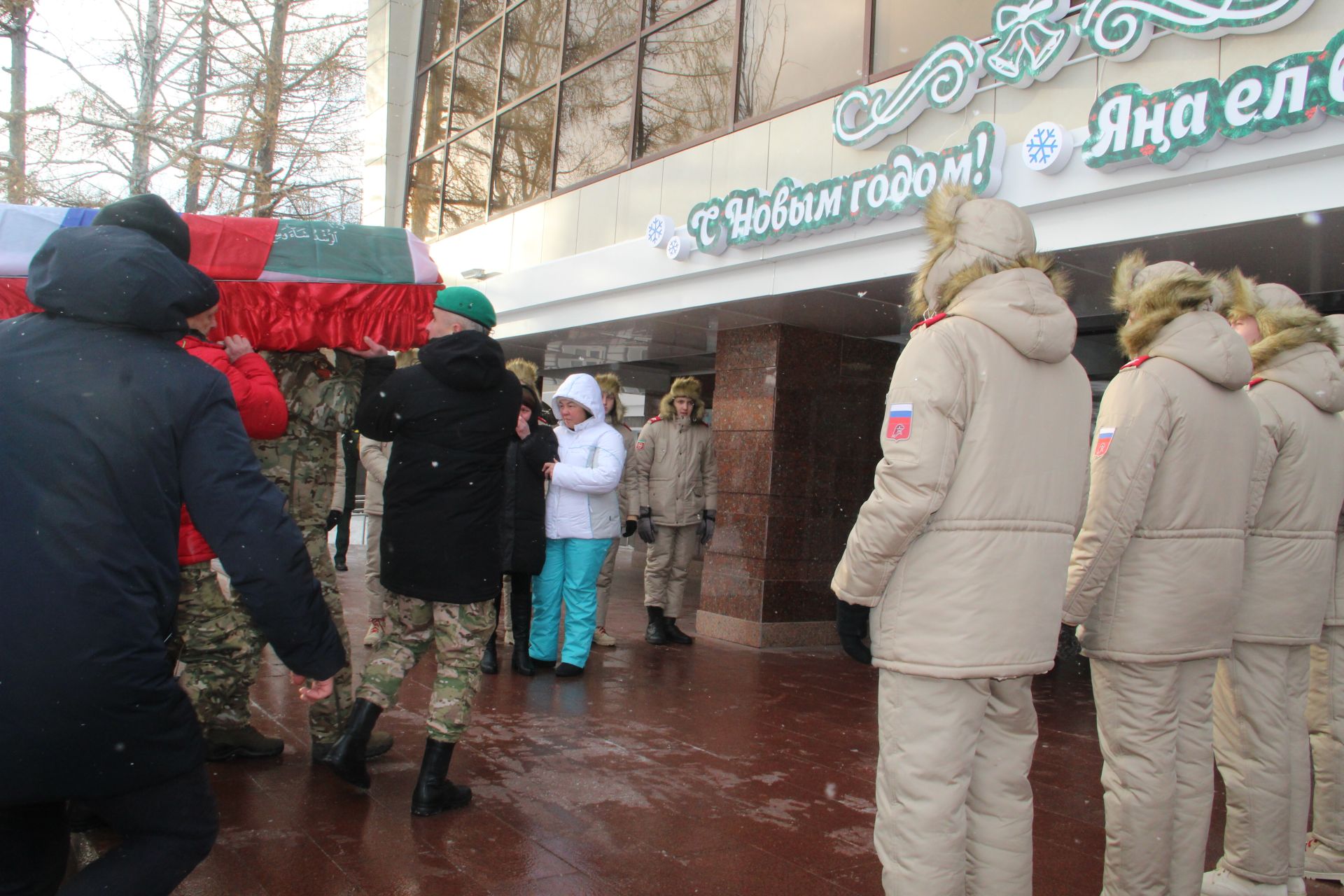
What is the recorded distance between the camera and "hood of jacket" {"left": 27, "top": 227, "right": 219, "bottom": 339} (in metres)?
1.99

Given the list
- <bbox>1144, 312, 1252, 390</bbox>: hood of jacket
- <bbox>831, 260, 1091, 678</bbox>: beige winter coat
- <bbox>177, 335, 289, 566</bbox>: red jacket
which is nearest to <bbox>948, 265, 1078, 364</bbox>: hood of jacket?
<bbox>831, 260, 1091, 678</bbox>: beige winter coat

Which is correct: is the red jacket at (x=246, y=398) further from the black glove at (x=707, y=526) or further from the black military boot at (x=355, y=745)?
the black glove at (x=707, y=526)

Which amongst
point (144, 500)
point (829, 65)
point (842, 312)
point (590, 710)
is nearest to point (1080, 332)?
point (842, 312)

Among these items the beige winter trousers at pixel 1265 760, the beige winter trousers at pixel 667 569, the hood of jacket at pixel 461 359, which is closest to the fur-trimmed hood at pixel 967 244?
the beige winter trousers at pixel 1265 760

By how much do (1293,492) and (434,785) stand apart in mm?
3172

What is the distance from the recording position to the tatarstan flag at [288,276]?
163 inches

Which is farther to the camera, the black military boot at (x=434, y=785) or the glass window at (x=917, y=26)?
the glass window at (x=917, y=26)

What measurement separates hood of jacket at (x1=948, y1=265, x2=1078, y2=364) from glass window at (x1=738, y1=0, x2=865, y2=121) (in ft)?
16.7

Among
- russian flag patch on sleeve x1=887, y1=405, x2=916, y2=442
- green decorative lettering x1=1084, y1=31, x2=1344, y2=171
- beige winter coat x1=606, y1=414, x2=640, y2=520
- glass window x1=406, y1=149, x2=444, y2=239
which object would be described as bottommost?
beige winter coat x1=606, y1=414, x2=640, y2=520

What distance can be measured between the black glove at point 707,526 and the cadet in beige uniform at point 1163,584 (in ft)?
18.1

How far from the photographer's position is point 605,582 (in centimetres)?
765

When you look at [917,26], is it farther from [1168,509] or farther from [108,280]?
[108,280]

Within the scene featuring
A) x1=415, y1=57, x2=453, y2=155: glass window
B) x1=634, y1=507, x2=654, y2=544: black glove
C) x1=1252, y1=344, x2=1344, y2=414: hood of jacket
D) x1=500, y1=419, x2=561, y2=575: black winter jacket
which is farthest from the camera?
x1=415, y1=57, x2=453, y2=155: glass window

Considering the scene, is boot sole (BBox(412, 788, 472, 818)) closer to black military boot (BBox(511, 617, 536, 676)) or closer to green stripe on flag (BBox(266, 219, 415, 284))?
green stripe on flag (BBox(266, 219, 415, 284))
